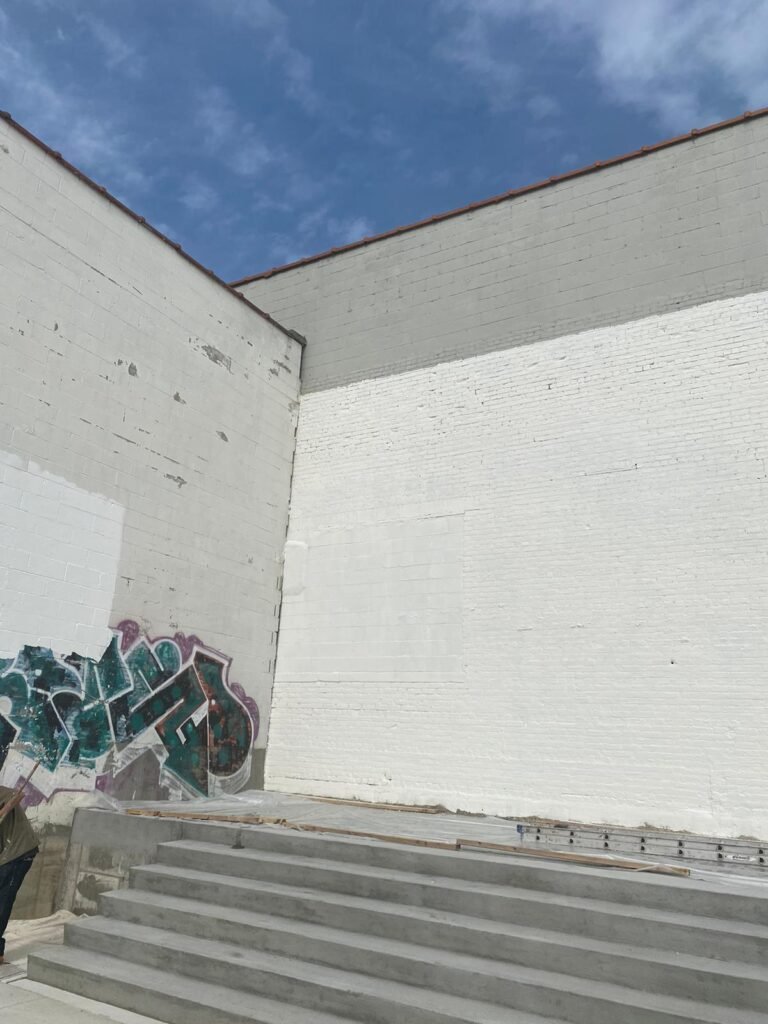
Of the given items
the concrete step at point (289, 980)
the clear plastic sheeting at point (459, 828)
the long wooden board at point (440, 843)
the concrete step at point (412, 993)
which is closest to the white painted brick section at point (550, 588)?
the clear plastic sheeting at point (459, 828)

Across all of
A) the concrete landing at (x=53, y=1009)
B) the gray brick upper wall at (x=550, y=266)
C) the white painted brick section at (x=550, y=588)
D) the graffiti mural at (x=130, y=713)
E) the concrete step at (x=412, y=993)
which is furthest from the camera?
the gray brick upper wall at (x=550, y=266)

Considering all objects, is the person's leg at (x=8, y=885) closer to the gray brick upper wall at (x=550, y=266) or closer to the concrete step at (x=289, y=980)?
the concrete step at (x=289, y=980)

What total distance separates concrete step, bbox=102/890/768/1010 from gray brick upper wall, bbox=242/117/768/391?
631 centimetres

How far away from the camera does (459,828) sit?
20.3ft

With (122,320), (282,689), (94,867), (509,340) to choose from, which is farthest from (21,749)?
(509,340)

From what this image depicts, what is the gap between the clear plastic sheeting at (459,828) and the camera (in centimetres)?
472

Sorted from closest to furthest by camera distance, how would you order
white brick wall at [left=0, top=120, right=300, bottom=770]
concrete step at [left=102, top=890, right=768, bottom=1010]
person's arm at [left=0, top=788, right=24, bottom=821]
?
concrete step at [left=102, top=890, right=768, bottom=1010] → person's arm at [left=0, top=788, right=24, bottom=821] → white brick wall at [left=0, top=120, right=300, bottom=770]

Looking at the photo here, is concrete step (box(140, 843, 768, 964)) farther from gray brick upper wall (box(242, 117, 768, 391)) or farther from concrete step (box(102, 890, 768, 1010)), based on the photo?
gray brick upper wall (box(242, 117, 768, 391))

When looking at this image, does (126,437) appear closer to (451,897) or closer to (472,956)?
(451,897)

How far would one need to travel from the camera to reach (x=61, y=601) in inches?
262

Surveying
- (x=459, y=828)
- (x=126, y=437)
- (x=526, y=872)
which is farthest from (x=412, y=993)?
(x=126, y=437)

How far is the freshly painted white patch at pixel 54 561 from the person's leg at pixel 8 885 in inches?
72.8

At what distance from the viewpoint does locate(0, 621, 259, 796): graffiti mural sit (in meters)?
6.29

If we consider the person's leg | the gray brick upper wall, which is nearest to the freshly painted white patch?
the person's leg
